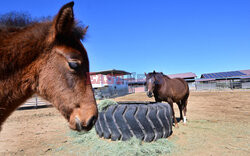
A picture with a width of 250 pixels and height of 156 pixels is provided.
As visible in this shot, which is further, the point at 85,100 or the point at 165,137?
the point at 165,137

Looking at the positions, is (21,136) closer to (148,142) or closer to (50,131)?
(50,131)

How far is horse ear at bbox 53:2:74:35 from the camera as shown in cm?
136

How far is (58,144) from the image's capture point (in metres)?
4.15

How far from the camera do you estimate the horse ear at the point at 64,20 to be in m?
1.36

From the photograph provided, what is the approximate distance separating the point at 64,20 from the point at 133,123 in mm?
3110

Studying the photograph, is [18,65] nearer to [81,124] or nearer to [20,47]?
[20,47]

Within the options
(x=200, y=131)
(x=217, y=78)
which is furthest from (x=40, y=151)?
(x=217, y=78)

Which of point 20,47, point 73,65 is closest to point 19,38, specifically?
point 20,47

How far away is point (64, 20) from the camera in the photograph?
1.41 meters

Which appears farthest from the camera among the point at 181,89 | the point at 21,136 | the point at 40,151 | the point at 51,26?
the point at 181,89

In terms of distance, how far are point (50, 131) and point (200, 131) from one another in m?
5.70

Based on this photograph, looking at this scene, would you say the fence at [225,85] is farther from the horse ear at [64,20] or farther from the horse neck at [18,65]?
the horse neck at [18,65]

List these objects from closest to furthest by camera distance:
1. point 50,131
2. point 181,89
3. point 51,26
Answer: point 51,26 < point 50,131 < point 181,89

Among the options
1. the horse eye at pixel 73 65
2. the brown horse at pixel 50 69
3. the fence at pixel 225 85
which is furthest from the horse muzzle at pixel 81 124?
the fence at pixel 225 85
